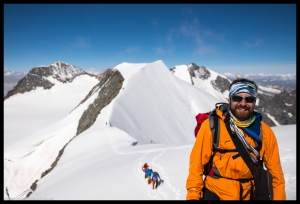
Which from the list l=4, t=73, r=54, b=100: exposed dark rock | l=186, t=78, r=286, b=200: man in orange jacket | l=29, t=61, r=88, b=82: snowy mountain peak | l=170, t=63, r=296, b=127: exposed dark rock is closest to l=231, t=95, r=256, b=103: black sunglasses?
l=186, t=78, r=286, b=200: man in orange jacket

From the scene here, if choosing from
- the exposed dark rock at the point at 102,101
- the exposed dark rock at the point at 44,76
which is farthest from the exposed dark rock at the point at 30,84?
the exposed dark rock at the point at 102,101

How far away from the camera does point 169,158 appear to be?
506 inches

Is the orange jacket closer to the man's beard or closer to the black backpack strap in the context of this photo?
the black backpack strap

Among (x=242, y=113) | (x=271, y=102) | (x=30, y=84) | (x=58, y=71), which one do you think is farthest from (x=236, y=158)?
Answer: (x=271, y=102)

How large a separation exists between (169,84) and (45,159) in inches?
973

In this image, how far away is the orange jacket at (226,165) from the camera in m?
3.32

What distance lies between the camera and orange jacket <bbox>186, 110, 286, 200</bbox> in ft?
10.9

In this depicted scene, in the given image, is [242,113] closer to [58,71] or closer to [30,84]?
[30,84]

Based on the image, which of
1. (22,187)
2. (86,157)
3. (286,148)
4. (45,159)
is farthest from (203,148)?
(45,159)

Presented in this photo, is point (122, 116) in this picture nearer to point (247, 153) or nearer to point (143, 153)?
point (143, 153)

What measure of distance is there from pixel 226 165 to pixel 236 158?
7.3 inches

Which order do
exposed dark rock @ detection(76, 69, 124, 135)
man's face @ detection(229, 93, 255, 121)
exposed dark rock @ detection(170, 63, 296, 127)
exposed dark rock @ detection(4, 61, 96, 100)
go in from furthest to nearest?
1. exposed dark rock @ detection(170, 63, 296, 127)
2. exposed dark rock @ detection(4, 61, 96, 100)
3. exposed dark rock @ detection(76, 69, 124, 135)
4. man's face @ detection(229, 93, 255, 121)

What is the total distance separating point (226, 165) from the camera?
11.0ft

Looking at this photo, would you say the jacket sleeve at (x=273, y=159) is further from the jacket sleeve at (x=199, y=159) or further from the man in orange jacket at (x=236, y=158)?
the jacket sleeve at (x=199, y=159)
